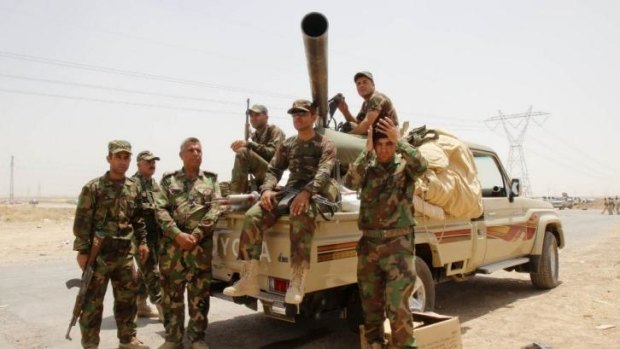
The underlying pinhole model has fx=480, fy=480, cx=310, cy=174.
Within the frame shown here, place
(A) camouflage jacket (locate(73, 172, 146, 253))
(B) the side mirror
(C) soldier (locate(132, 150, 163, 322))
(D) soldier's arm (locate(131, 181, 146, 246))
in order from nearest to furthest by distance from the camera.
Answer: (A) camouflage jacket (locate(73, 172, 146, 253)) < (D) soldier's arm (locate(131, 181, 146, 246)) < (C) soldier (locate(132, 150, 163, 322)) < (B) the side mirror

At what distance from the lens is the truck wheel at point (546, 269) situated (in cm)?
683

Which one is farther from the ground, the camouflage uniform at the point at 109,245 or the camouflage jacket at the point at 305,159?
the camouflage jacket at the point at 305,159

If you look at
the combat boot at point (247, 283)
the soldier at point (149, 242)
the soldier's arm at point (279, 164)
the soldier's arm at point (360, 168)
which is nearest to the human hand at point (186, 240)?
the combat boot at point (247, 283)

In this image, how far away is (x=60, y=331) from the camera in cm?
504

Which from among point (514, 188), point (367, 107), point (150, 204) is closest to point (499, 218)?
point (514, 188)

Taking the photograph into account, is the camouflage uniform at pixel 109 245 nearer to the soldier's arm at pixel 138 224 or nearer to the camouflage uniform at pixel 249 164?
the soldier's arm at pixel 138 224

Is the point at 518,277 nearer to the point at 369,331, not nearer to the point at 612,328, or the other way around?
the point at 612,328

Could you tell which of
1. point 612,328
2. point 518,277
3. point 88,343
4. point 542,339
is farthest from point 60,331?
point 518,277

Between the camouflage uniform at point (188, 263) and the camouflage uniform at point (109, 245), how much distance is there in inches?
11.0

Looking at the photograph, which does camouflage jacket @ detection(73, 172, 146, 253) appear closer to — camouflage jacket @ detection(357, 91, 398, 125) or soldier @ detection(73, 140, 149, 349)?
soldier @ detection(73, 140, 149, 349)

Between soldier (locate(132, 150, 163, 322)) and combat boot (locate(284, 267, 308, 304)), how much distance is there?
179 cm

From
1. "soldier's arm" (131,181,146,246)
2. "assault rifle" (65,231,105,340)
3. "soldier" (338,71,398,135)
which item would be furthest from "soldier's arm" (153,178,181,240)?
"soldier" (338,71,398,135)

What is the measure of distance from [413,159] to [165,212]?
2247mm

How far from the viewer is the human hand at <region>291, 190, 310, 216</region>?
3650 mm
